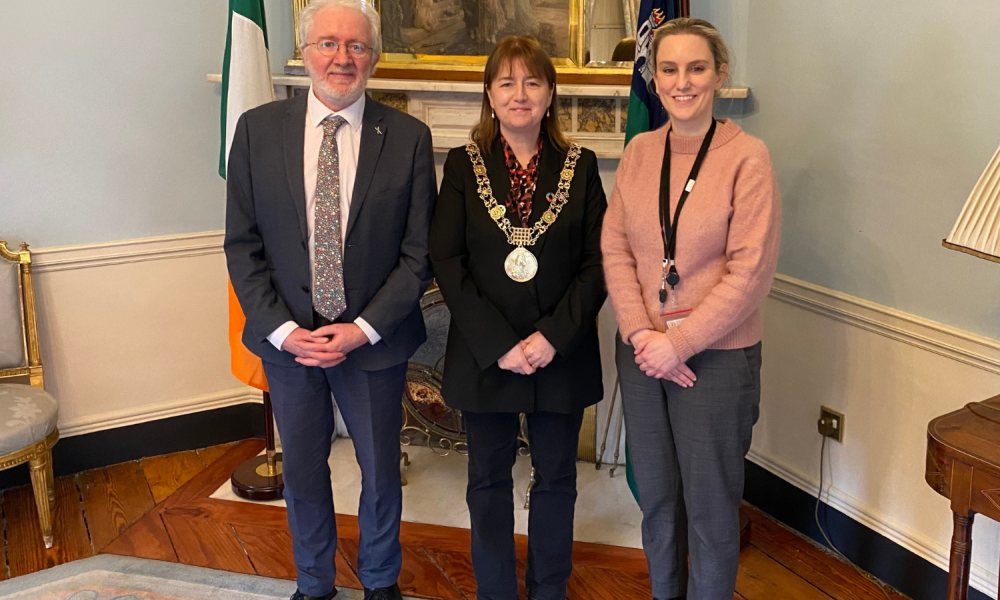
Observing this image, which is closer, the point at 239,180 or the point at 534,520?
the point at 239,180

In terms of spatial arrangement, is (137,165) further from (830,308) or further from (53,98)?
(830,308)

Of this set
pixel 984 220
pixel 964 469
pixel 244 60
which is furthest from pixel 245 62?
pixel 964 469

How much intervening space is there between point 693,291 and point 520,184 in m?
0.51

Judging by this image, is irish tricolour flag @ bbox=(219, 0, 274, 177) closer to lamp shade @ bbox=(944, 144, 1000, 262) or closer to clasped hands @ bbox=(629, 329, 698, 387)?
clasped hands @ bbox=(629, 329, 698, 387)

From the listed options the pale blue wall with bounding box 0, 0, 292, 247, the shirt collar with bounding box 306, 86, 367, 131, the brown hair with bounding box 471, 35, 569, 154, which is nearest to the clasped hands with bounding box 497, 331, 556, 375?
the brown hair with bounding box 471, 35, 569, 154

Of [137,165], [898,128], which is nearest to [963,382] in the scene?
[898,128]

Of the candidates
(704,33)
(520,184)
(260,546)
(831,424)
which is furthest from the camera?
(260,546)

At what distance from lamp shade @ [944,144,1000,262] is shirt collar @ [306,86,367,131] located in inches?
56.4

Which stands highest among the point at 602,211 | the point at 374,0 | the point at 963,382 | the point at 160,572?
the point at 374,0

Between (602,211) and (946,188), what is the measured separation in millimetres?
937

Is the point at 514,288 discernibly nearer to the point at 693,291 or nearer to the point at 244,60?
the point at 693,291

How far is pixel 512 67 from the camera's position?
2.08m

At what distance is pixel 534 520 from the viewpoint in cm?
237

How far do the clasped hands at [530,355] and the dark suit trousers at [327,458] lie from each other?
36cm
